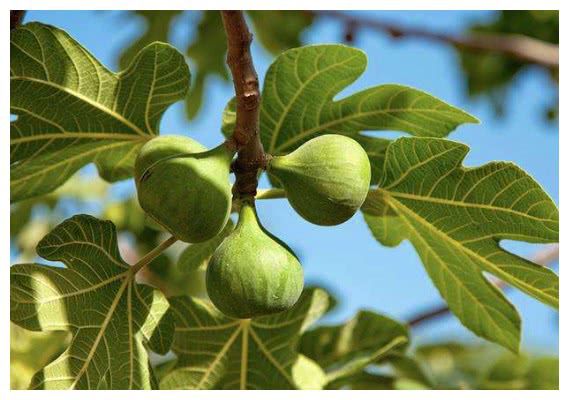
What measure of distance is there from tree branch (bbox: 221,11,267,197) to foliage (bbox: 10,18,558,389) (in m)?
0.30

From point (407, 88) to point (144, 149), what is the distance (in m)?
0.60

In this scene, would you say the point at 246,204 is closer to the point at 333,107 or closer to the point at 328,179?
the point at 328,179

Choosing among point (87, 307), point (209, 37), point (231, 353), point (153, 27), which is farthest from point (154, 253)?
point (209, 37)

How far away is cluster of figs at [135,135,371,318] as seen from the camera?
146 cm

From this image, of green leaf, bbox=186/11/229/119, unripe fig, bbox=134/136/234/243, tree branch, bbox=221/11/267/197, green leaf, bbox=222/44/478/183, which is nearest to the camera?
unripe fig, bbox=134/136/234/243

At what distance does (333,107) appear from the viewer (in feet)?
6.57

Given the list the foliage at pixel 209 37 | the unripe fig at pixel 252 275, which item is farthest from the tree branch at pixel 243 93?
the foliage at pixel 209 37

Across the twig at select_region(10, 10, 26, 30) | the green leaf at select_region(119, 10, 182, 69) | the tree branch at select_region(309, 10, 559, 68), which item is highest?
the green leaf at select_region(119, 10, 182, 69)

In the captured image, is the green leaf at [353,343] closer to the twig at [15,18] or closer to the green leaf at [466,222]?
the green leaf at [466,222]

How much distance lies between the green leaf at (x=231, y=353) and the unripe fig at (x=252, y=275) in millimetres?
584

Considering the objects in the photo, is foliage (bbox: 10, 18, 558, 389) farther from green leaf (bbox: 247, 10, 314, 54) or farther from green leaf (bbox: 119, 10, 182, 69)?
green leaf (bbox: 247, 10, 314, 54)

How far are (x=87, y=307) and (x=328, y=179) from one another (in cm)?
61

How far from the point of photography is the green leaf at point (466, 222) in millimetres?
1771

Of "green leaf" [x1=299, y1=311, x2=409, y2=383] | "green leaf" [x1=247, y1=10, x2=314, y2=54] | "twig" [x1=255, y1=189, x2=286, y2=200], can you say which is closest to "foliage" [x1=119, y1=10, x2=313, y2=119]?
"green leaf" [x1=247, y1=10, x2=314, y2=54]
